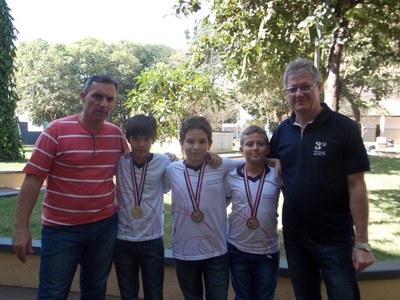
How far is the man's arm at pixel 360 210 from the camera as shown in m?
2.33

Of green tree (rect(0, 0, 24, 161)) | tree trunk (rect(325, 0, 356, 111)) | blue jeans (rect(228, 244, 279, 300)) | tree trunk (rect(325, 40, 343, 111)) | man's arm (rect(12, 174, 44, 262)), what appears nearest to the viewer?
man's arm (rect(12, 174, 44, 262))

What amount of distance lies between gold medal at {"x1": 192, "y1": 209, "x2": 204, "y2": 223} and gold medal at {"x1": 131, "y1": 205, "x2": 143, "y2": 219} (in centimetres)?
39

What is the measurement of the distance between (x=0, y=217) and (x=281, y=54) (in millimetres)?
5200

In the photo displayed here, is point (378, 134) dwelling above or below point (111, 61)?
below

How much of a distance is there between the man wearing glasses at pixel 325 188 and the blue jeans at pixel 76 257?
1312 millimetres

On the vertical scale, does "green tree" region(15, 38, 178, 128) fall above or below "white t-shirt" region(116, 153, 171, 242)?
above

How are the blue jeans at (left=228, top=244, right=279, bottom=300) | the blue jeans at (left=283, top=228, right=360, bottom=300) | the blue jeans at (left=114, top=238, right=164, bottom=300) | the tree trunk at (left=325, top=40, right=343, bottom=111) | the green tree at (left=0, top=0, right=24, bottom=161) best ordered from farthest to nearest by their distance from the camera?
the green tree at (left=0, top=0, right=24, bottom=161), the tree trunk at (left=325, top=40, right=343, bottom=111), the blue jeans at (left=114, top=238, right=164, bottom=300), the blue jeans at (left=228, top=244, right=279, bottom=300), the blue jeans at (left=283, top=228, right=360, bottom=300)

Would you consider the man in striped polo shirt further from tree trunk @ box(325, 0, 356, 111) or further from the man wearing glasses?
tree trunk @ box(325, 0, 356, 111)

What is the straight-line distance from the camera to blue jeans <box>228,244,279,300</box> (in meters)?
2.71

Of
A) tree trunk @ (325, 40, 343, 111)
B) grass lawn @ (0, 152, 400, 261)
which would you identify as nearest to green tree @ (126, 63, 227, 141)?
grass lawn @ (0, 152, 400, 261)

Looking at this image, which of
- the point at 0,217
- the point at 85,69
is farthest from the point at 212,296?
the point at 85,69

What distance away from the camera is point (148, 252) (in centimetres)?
281

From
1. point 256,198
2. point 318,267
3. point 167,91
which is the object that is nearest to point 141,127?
point 256,198

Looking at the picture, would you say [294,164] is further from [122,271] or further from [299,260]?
[122,271]
